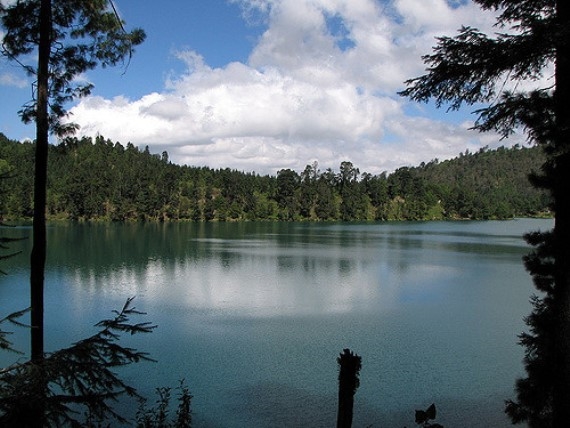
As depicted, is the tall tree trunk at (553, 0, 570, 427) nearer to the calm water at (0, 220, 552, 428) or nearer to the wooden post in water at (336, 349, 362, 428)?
the wooden post in water at (336, 349, 362, 428)

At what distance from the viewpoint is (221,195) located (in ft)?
502

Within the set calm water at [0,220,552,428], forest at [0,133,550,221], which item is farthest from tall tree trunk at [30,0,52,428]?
forest at [0,133,550,221]

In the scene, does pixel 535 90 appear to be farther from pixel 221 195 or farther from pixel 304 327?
pixel 221 195

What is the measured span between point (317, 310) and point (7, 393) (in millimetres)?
24399

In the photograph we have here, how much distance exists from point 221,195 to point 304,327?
132 m

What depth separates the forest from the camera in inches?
5231

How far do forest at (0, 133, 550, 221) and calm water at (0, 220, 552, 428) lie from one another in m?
87.4

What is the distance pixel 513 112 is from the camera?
564 cm

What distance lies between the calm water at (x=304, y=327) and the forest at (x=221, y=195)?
287 ft

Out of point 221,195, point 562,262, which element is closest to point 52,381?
point 562,262

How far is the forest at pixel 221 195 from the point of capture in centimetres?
13288

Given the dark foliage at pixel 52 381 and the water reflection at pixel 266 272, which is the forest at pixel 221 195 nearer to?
the water reflection at pixel 266 272

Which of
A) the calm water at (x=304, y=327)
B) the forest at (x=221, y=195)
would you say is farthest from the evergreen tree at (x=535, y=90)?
the forest at (x=221, y=195)

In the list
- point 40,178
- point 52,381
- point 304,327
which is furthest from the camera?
point 304,327
